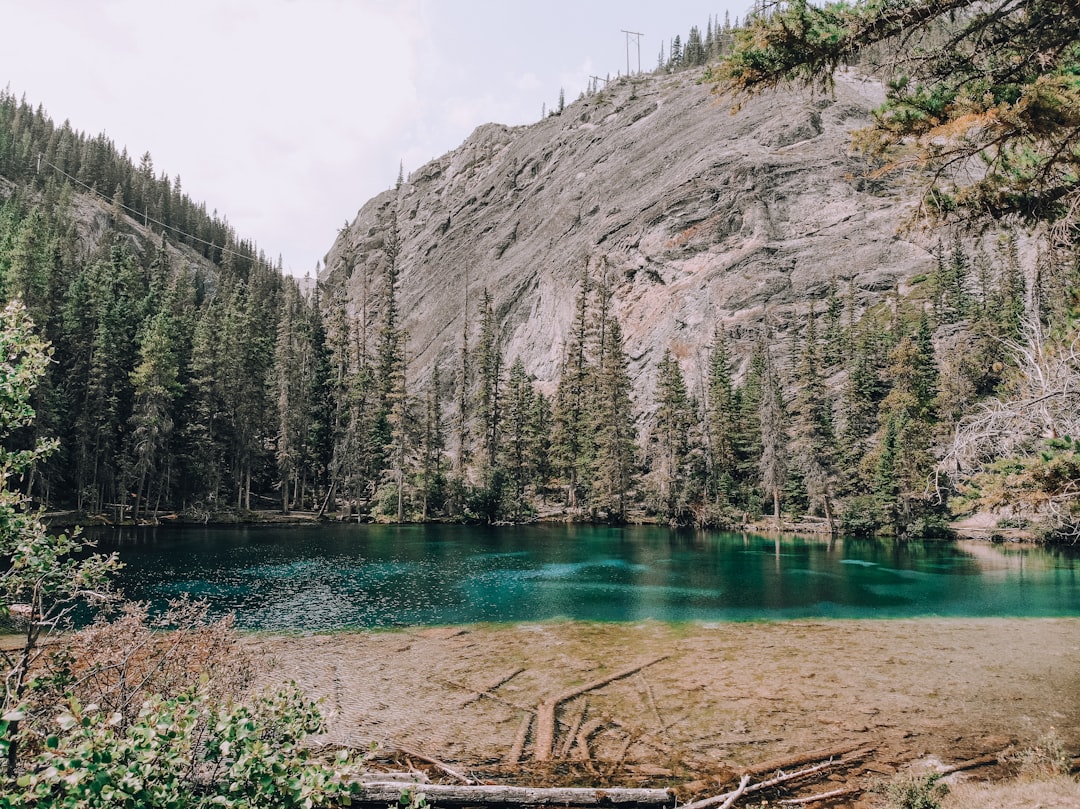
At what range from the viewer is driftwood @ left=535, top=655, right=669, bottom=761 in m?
10.8

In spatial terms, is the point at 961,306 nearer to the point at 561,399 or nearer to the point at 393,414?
the point at 561,399

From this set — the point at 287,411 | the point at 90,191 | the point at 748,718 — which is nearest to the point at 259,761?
the point at 748,718

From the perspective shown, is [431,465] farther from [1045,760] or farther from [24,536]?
[24,536]

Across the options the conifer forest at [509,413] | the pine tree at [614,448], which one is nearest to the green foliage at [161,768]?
the conifer forest at [509,413]

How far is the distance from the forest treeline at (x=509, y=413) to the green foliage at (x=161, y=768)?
164 feet

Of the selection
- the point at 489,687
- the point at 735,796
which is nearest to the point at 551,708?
the point at 489,687

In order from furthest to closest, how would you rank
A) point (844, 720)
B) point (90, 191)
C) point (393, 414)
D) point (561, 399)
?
point (90, 191), point (561, 399), point (393, 414), point (844, 720)

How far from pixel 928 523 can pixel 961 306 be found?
97.7 ft

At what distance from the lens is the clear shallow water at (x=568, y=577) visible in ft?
77.6

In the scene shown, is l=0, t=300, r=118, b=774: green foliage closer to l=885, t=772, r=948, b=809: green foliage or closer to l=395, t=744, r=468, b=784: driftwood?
l=395, t=744, r=468, b=784: driftwood

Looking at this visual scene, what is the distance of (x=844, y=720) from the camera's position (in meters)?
12.4

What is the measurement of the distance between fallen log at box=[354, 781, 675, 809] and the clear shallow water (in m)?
13.0

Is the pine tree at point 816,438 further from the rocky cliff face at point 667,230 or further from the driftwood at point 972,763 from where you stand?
the driftwood at point 972,763

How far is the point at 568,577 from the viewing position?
105 ft
